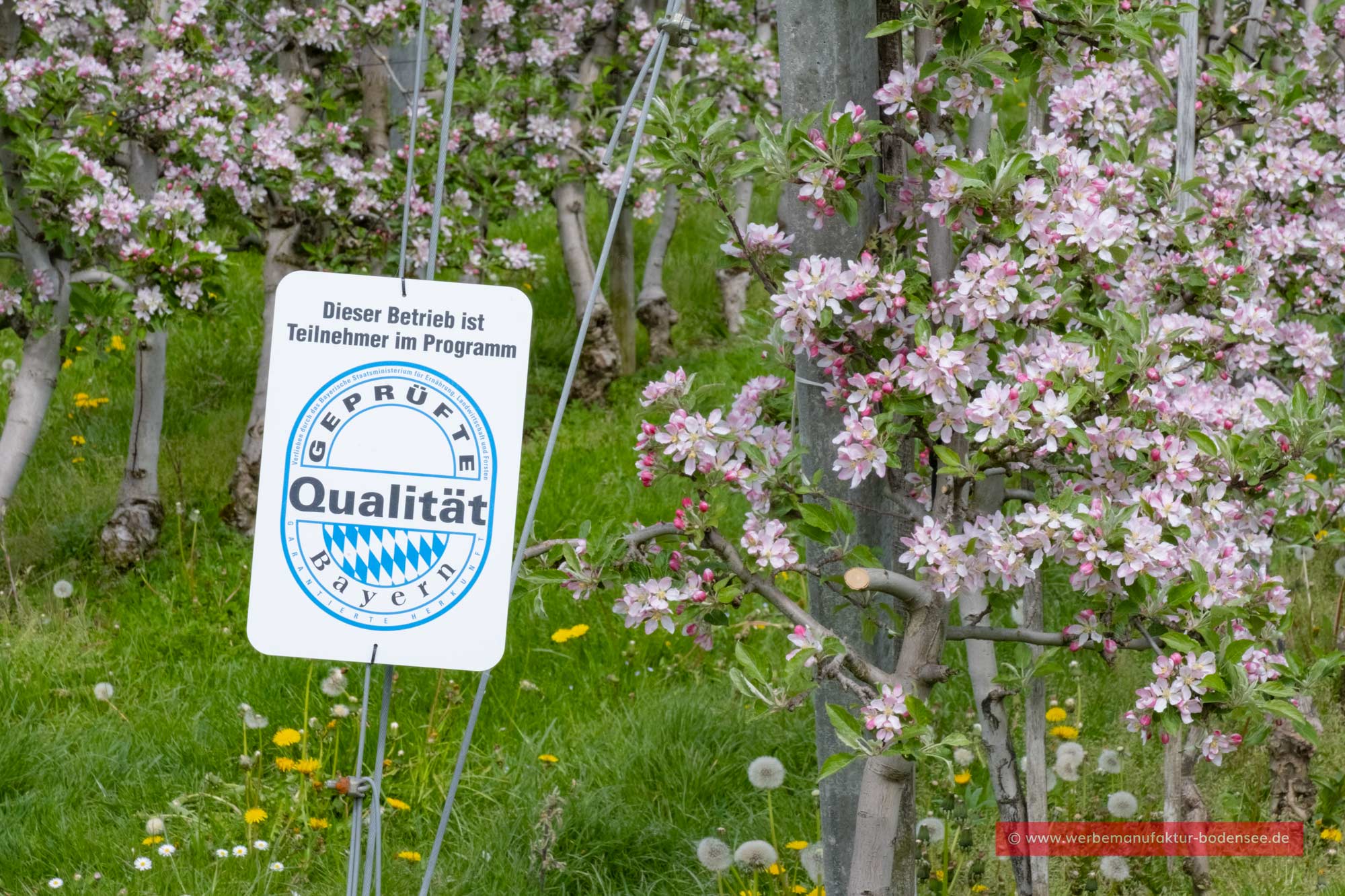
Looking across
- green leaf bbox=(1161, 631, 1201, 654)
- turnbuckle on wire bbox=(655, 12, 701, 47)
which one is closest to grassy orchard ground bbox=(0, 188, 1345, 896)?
turnbuckle on wire bbox=(655, 12, 701, 47)

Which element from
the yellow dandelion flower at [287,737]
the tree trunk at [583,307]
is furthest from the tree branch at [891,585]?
the tree trunk at [583,307]

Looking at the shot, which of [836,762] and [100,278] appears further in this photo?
[100,278]

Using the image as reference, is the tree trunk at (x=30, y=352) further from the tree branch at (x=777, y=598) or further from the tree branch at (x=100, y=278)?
the tree branch at (x=777, y=598)

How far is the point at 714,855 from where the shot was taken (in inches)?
109

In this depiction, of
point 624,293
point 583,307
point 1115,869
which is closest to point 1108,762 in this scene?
point 1115,869

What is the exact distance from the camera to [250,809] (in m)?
3.11

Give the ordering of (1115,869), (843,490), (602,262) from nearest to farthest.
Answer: (602,262) < (843,490) < (1115,869)

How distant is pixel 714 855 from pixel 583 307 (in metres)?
4.44

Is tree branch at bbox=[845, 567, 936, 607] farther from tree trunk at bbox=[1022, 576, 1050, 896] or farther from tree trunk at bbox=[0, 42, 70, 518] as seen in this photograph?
tree trunk at bbox=[0, 42, 70, 518]

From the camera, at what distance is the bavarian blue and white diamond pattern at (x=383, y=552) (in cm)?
174

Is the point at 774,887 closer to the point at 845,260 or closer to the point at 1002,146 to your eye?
the point at 845,260

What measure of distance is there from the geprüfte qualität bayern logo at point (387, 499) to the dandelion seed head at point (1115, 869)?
193cm

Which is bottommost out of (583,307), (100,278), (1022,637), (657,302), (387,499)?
(1022,637)

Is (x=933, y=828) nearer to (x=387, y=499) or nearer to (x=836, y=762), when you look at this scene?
(x=836, y=762)
